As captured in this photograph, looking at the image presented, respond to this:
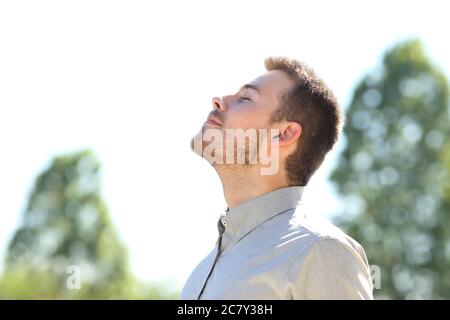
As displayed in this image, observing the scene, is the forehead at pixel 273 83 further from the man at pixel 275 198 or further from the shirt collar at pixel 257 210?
the shirt collar at pixel 257 210

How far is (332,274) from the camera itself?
→ 3.00 metres

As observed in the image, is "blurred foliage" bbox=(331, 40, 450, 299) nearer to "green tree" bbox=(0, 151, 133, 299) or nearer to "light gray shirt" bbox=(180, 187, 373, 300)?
"green tree" bbox=(0, 151, 133, 299)

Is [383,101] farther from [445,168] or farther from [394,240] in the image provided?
[394,240]

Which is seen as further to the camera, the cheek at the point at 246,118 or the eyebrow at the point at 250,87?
the eyebrow at the point at 250,87

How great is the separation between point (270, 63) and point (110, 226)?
25336mm

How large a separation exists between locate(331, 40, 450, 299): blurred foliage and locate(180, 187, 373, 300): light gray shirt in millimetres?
16887

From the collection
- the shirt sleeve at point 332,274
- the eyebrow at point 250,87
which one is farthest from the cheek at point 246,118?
the shirt sleeve at point 332,274

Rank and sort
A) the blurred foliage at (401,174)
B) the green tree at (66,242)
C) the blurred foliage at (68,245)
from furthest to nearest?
the green tree at (66,242), the blurred foliage at (68,245), the blurred foliage at (401,174)

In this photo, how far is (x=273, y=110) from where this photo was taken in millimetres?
3707

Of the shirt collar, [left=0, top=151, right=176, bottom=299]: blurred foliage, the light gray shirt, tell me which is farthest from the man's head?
[left=0, top=151, right=176, bottom=299]: blurred foliage

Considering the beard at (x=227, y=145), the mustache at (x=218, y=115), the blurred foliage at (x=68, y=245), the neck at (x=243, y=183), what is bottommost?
the blurred foliage at (x=68, y=245)

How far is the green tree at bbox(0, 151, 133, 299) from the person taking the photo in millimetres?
26469

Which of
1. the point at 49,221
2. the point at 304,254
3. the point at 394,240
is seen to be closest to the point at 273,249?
the point at 304,254

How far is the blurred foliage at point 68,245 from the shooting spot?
2634 centimetres
